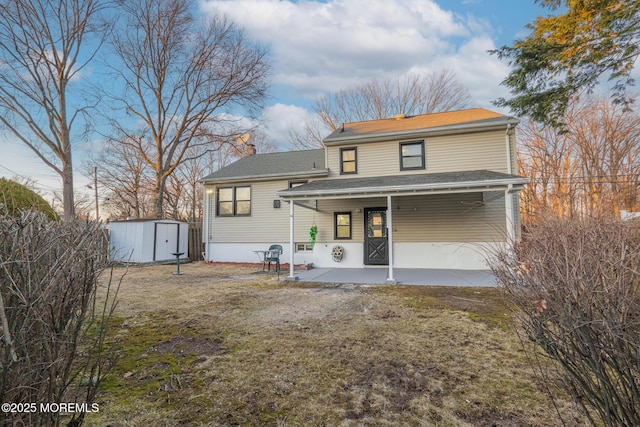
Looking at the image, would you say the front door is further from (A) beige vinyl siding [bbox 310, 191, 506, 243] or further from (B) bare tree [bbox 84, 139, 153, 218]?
(B) bare tree [bbox 84, 139, 153, 218]

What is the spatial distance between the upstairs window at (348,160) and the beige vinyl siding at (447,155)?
0.17 m

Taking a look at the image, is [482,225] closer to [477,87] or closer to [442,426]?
[442,426]

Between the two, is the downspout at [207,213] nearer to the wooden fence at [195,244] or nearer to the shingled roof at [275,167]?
the shingled roof at [275,167]

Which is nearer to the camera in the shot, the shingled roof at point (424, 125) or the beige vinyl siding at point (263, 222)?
the shingled roof at point (424, 125)

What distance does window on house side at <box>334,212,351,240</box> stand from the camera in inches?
434

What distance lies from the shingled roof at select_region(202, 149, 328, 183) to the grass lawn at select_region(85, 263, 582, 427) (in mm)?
6908

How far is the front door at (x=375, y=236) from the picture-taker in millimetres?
10609

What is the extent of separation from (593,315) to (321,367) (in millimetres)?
2389

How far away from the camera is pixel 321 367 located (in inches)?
121

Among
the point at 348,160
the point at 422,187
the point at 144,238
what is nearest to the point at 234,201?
the point at 144,238

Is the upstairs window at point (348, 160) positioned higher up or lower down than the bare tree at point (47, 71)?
lower down

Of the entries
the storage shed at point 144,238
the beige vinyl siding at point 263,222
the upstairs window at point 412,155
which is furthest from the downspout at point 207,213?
the upstairs window at point 412,155

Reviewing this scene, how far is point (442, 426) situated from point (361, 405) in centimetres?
62

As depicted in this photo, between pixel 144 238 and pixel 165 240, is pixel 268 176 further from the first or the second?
pixel 144 238
